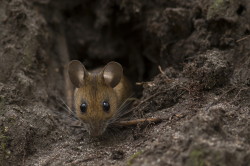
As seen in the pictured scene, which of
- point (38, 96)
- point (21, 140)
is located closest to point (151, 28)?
point (38, 96)

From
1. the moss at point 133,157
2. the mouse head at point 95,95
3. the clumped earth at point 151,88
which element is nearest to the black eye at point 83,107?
the mouse head at point 95,95

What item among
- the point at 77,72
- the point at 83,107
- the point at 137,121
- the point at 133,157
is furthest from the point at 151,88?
the point at 133,157

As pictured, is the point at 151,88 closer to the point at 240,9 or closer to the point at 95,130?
the point at 95,130

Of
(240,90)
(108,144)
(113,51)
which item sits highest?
(113,51)

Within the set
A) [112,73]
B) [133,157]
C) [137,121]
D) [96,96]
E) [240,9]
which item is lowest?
[133,157]

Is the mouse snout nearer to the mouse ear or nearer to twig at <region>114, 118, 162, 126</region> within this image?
twig at <region>114, 118, 162, 126</region>

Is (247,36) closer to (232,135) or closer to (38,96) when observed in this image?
(232,135)

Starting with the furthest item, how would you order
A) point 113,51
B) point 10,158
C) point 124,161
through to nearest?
point 113,51 < point 10,158 < point 124,161
